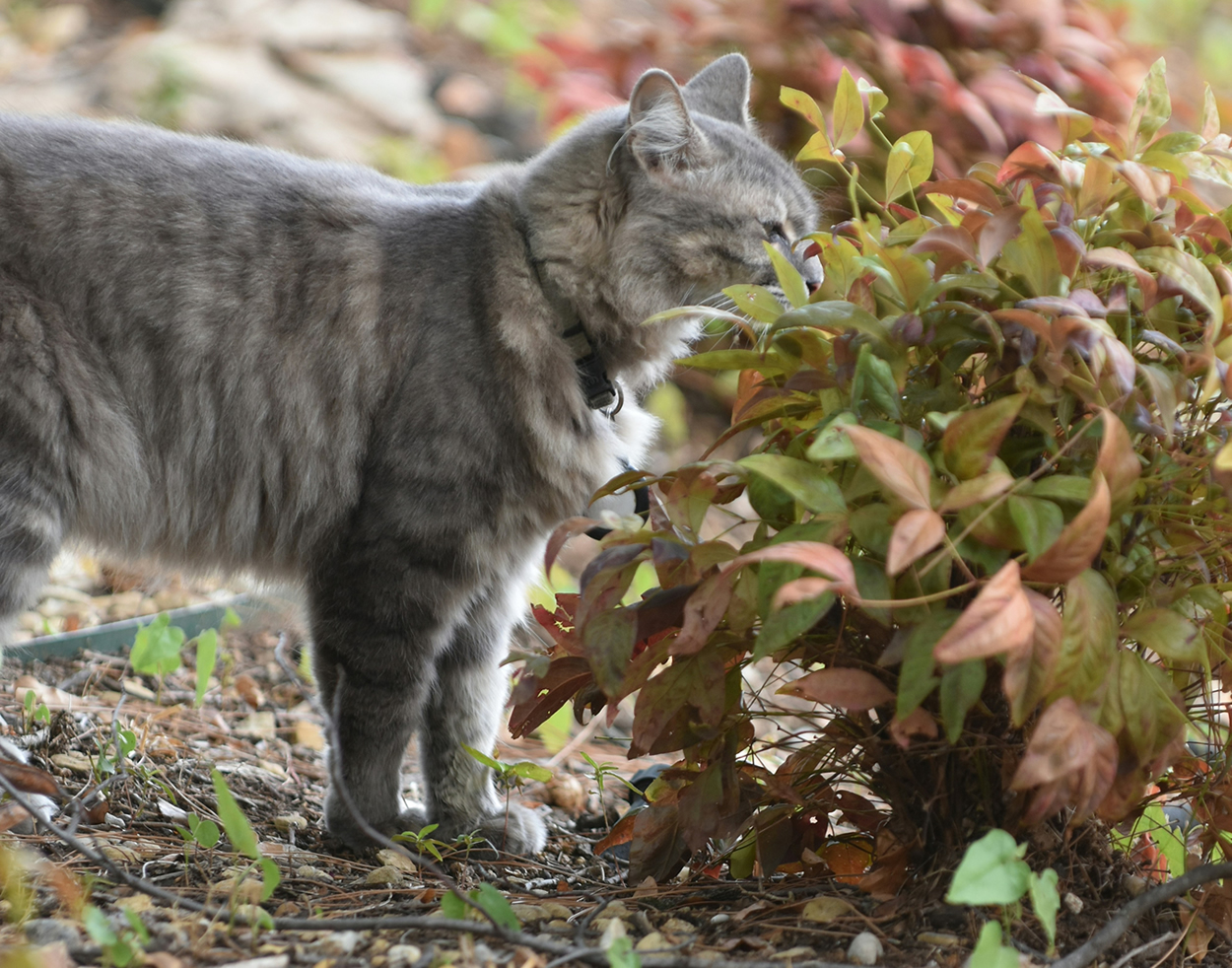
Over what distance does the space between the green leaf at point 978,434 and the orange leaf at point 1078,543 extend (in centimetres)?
11

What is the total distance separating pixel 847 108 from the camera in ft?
5.14

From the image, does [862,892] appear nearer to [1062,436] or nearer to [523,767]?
[523,767]

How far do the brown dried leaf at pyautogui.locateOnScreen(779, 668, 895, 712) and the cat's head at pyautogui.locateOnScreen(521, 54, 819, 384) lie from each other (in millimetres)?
1085

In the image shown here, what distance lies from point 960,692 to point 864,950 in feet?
1.35

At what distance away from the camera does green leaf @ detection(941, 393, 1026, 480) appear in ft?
3.94

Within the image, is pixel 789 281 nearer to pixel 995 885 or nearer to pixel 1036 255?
pixel 1036 255

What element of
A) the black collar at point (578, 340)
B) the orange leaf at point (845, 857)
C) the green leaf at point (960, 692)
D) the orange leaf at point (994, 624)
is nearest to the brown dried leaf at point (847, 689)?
the green leaf at point (960, 692)

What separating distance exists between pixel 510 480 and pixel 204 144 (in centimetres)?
93

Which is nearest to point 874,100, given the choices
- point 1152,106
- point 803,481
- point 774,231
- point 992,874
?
point 1152,106

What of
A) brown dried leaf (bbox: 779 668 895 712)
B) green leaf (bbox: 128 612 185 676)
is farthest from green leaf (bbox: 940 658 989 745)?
green leaf (bbox: 128 612 185 676)

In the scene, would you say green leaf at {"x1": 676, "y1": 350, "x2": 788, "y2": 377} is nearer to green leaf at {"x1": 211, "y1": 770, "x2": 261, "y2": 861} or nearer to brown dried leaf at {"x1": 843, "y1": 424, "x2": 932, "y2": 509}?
brown dried leaf at {"x1": 843, "y1": 424, "x2": 932, "y2": 509}

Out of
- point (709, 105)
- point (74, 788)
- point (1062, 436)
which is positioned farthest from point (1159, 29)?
point (74, 788)

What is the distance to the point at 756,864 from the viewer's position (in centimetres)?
179

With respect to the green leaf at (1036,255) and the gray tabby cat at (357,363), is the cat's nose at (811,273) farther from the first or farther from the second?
the green leaf at (1036,255)
